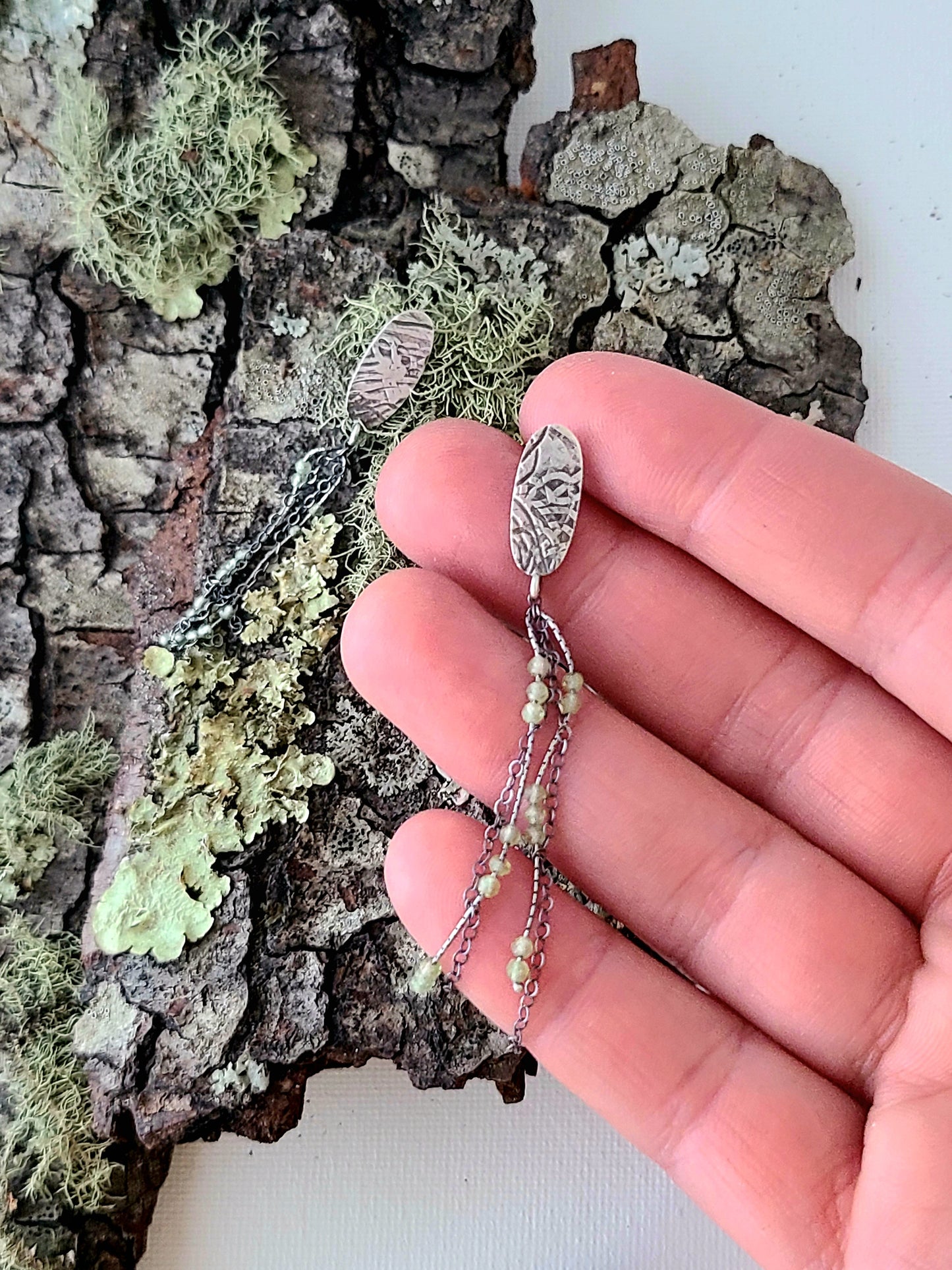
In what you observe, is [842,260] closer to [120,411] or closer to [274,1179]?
[120,411]

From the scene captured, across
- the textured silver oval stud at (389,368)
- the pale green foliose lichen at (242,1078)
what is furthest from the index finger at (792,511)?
the pale green foliose lichen at (242,1078)

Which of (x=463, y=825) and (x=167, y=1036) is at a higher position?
(x=463, y=825)

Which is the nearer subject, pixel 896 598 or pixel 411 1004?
pixel 896 598

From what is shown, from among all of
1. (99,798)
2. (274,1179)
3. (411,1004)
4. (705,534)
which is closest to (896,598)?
(705,534)

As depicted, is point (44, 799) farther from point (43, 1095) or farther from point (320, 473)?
point (320, 473)

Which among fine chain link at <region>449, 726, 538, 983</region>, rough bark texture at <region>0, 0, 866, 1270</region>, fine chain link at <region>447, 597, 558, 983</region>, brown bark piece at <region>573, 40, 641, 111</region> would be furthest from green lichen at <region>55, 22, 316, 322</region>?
fine chain link at <region>449, 726, 538, 983</region>
